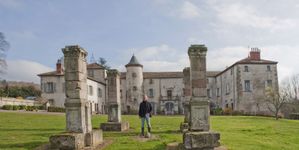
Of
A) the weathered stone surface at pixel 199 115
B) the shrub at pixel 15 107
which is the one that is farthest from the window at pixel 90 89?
the weathered stone surface at pixel 199 115

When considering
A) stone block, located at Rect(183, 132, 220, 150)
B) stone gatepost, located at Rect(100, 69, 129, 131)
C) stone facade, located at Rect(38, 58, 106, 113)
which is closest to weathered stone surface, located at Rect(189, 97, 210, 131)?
stone block, located at Rect(183, 132, 220, 150)

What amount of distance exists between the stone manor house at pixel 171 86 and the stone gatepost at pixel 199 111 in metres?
41.2

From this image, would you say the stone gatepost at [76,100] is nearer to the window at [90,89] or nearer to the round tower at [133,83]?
the window at [90,89]

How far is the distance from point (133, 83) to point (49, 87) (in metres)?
15.6

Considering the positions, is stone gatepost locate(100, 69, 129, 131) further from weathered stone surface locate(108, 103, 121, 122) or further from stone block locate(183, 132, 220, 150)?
stone block locate(183, 132, 220, 150)

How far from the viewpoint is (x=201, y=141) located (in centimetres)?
1123

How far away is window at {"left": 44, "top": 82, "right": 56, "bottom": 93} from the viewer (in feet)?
189

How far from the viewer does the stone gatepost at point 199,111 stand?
36.7 feet

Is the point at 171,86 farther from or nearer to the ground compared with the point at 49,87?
farther from the ground

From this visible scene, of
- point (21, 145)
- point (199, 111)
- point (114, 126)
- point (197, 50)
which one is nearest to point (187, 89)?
point (114, 126)

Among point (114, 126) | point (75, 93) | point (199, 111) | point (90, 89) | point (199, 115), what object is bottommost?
point (114, 126)

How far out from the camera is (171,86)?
2724 inches

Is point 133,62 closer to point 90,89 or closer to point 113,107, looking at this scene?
point 90,89

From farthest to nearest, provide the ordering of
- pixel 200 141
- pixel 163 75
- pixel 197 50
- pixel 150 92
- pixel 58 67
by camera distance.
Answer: pixel 163 75 < pixel 150 92 < pixel 58 67 < pixel 197 50 < pixel 200 141
